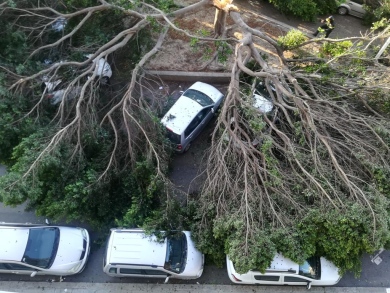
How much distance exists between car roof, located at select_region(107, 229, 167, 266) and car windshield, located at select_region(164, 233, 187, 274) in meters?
0.17

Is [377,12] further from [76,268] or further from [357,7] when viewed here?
[76,268]

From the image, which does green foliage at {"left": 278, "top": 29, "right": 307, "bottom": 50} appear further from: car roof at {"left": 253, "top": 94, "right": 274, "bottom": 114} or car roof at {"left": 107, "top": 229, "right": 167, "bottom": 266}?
car roof at {"left": 107, "top": 229, "right": 167, "bottom": 266}

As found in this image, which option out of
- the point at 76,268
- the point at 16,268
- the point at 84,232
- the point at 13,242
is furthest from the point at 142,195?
the point at 16,268

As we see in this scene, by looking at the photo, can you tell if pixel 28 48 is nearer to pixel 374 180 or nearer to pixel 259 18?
pixel 259 18

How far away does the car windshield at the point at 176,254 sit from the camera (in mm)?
7996

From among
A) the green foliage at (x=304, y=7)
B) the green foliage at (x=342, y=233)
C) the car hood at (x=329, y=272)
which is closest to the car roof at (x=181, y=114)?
the green foliage at (x=342, y=233)

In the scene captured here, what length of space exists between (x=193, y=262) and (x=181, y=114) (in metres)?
4.25

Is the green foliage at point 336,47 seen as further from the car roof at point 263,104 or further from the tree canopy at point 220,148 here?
the car roof at point 263,104

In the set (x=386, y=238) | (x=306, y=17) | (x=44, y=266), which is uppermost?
(x=306, y=17)

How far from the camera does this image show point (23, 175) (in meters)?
7.66

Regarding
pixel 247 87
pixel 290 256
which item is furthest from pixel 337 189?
pixel 247 87

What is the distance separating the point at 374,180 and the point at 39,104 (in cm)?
911

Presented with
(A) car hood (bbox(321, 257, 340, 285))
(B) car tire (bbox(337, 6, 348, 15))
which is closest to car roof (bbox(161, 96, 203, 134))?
(A) car hood (bbox(321, 257, 340, 285))

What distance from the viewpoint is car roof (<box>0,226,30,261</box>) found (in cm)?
802
